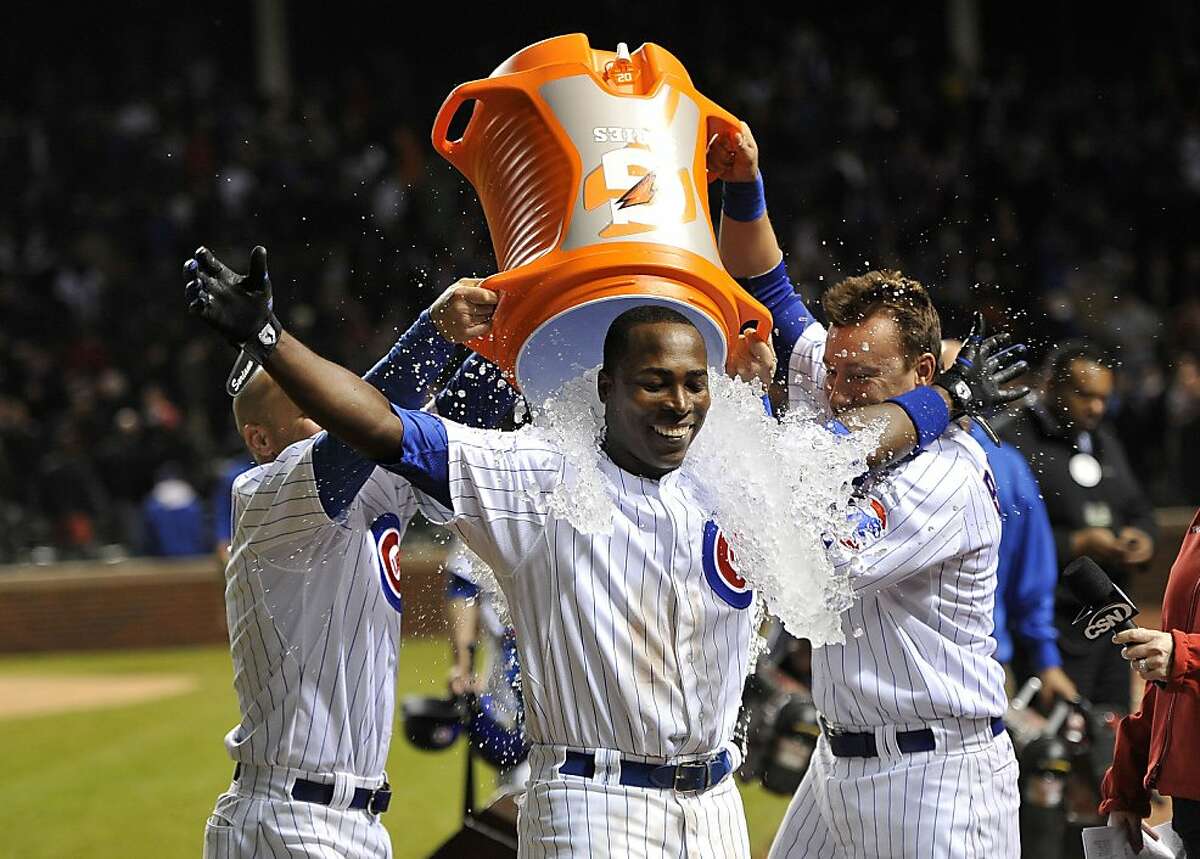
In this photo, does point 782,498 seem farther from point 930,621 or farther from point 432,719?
point 432,719

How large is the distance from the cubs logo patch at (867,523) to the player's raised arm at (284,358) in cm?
101

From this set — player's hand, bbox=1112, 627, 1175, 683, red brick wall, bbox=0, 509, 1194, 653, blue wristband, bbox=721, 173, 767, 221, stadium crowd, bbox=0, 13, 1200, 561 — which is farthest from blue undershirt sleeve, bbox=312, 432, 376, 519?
red brick wall, bbox=0, 509, 1194, 653

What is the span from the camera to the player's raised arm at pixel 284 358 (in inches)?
101

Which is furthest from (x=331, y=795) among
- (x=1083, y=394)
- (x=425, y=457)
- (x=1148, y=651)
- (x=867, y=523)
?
(x=1083, y=394)

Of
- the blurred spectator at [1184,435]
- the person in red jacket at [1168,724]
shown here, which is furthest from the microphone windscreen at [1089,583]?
the blurred spectator at [1184,435]

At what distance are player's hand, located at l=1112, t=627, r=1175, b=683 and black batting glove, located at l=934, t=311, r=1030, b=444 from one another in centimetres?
52

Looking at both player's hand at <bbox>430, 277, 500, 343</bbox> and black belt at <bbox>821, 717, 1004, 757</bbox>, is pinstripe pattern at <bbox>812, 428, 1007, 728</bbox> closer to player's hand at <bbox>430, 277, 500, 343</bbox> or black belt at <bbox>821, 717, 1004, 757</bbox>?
black belt at <bbox>821, 717, 1004, 757</bbox>

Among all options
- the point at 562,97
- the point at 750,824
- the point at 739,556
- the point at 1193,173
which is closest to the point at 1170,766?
the point at 739,556

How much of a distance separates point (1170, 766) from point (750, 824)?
3.21 meters

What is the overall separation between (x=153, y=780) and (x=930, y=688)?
19.3 feet

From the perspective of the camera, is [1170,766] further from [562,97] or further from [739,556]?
[562,97]

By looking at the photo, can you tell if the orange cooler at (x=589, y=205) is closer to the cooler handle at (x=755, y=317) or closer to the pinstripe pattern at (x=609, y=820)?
the cooler handle at (x=755, y=317)

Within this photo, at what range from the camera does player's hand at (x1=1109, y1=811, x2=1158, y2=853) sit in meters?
3.73

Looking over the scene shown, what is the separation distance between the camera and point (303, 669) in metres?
3.38
